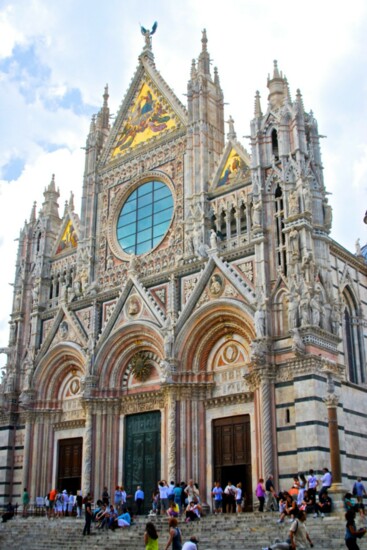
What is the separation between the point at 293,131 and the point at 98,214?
412 inches

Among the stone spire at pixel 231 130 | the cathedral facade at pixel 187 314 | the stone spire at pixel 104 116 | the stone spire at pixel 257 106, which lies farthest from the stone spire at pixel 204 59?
the stone spire at pixel 104 116

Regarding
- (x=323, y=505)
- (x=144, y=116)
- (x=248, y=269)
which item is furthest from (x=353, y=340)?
(x=144, y=116)

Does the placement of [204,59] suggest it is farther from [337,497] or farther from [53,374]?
[337,497]

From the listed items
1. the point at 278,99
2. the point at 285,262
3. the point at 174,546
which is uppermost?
the point at 278,99

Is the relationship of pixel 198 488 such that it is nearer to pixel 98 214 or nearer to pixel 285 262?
pixel 285 262

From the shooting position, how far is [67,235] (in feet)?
104

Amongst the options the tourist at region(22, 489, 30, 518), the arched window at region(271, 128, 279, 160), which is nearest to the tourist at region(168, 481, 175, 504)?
the tourist at region(22, 489, 30, 518)

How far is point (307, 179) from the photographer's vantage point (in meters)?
22.3

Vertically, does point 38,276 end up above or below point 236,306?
above

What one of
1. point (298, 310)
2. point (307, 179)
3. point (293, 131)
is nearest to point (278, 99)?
point (293, 131)

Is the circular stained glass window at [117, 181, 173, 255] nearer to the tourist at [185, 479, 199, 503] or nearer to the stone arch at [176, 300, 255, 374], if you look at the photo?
the stone arch at [176, 300, 255, 374]

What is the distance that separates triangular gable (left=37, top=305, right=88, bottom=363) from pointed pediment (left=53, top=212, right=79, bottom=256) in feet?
11.7

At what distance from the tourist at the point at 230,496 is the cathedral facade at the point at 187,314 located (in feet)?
2.33

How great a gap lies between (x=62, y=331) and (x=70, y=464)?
5414 millimetres
